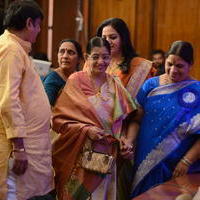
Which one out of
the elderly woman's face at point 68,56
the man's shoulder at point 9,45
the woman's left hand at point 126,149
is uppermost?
the man's shoulder at point 9,45

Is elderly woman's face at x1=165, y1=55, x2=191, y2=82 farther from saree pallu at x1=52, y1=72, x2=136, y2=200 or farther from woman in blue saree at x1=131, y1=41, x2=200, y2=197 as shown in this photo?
saree pallu at x1=52, y1=72, x2=136, y2=200

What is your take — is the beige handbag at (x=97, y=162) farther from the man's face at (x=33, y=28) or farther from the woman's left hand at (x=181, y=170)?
the man's face at (x=33, y=28)

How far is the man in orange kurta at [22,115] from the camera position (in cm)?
211

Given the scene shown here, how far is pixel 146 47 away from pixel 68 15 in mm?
1069

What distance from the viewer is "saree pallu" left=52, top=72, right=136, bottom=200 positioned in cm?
252

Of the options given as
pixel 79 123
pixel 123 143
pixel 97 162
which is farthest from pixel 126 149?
pixel 79 123

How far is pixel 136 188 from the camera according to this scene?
269 centimetres

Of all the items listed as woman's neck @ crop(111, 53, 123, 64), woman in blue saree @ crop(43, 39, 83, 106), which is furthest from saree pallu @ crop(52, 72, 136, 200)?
woman's neck @ crop(111, 53, 123, 64)

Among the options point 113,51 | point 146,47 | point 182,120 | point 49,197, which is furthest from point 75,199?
point 146,47

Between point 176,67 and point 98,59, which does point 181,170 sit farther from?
point 98,59

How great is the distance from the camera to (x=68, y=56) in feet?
9.93

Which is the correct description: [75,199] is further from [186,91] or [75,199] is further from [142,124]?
[186,91]

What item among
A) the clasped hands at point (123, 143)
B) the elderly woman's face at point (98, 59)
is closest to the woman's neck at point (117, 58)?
the elderly woman's face at point (98, 59)

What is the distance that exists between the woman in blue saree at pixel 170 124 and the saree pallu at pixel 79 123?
17 cm
